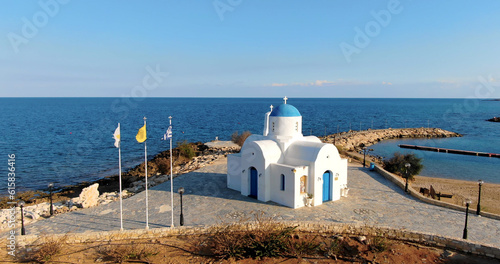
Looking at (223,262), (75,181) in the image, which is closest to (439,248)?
(223,262)

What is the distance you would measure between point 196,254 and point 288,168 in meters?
7.21

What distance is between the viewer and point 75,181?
97.1ft

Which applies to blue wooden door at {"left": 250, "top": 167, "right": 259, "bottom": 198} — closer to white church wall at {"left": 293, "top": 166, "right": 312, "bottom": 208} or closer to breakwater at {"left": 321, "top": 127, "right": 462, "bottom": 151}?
white church wall at {"left": 293, "top": 166, "right": 312, "bottom": 208}

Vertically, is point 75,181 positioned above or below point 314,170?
below

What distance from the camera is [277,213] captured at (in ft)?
49.9

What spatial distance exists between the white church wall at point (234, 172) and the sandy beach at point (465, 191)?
13.6m

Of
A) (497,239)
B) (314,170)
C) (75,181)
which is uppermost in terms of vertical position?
(314,170)

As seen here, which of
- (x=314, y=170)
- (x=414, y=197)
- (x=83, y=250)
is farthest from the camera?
(x=414, y=197)

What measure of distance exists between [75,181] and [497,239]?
3213cm

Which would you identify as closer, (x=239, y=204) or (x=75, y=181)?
(x=239, y=204)

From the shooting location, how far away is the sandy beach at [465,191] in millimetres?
19725

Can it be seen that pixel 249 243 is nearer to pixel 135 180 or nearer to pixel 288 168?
pixel 288 168

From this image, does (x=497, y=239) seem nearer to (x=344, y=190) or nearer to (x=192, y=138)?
(x=344, y=190)

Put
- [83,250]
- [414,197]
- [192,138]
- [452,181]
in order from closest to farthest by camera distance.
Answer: [83,250] → [414,197] → [452,181] → [192,138]
